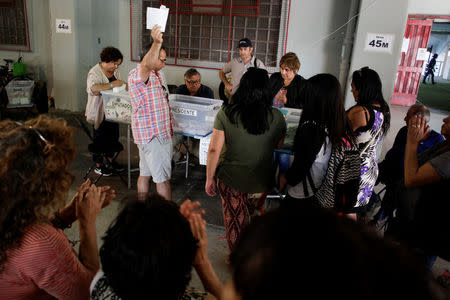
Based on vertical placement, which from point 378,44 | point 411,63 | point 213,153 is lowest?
point 213,153

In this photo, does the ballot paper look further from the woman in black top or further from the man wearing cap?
the man wearing cap

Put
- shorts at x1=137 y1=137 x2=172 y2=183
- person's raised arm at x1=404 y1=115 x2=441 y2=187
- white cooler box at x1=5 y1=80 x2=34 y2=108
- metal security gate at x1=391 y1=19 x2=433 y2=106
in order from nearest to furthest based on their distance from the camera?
person's raised arm at x1=404 y1=115 x2=441 y2=187, shorts at x1=137 y1=137 x2=172 y2=183, white cooler box at x1=5 y1=80 x2=34 y2=108, metal security gate at x1=391 y1=19 x2=433 y2=106

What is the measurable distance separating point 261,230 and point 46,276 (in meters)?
0.94

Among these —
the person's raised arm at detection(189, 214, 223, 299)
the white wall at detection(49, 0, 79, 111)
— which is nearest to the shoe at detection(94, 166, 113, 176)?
the person's raised arm at detection(189, 214, 223, 299)

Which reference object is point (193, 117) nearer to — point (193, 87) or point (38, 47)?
point (193, 87)

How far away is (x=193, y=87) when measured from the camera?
4.38 m

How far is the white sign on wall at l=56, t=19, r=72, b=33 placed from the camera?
7035 millimetres

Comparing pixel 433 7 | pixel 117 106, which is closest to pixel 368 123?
pixel 117 106

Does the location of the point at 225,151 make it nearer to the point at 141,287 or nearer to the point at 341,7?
the point at 141,287

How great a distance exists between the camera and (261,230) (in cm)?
57

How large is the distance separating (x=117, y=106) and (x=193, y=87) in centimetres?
108

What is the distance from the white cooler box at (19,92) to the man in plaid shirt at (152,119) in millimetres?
5001

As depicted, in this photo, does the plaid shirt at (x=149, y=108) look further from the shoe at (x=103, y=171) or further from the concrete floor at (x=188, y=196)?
the shoe at (x=103, y=171)

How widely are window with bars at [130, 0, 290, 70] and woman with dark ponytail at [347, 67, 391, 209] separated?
13.2 ft
